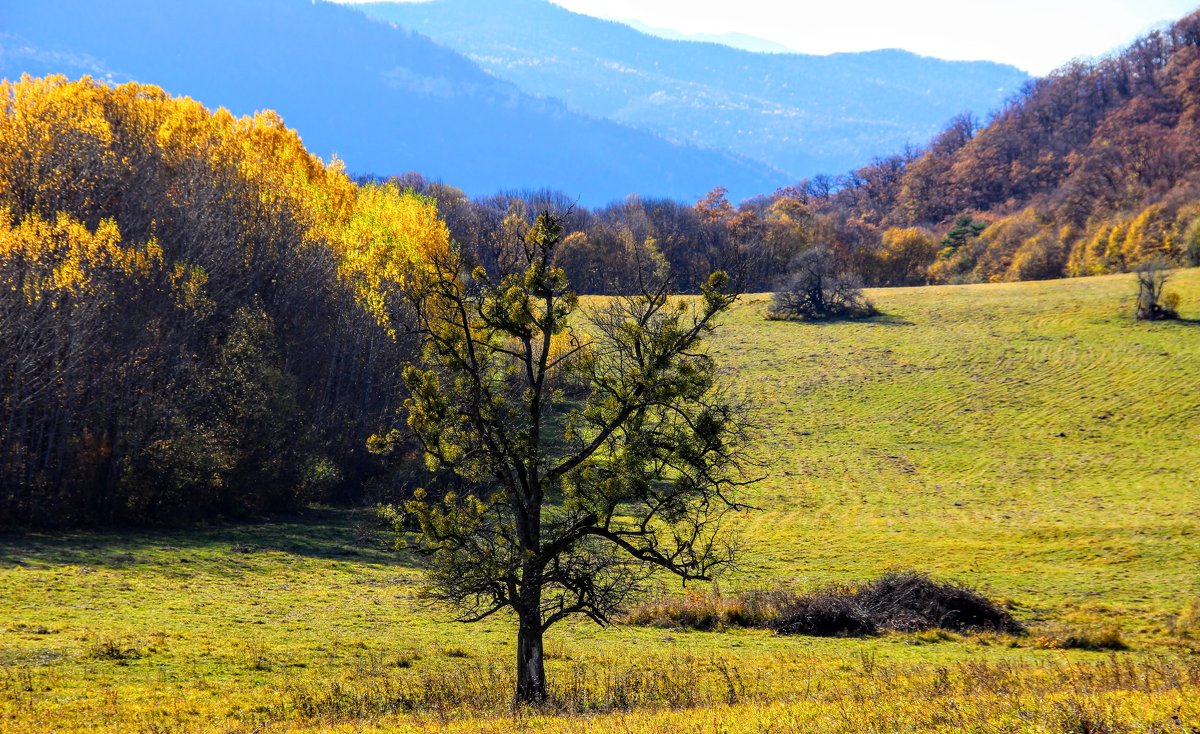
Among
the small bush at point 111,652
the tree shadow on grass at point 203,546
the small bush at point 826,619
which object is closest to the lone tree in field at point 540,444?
the small bush at point 111,652

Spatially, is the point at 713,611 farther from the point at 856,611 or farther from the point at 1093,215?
the point at 1093,215

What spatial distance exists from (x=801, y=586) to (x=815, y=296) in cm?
6898

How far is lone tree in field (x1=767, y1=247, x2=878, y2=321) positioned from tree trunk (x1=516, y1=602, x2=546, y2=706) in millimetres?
83633

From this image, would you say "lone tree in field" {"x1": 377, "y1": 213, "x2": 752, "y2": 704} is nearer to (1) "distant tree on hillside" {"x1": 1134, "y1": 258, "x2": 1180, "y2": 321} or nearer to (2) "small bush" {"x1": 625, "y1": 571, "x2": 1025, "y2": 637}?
(2) "small bush" {"x1": 625, "y1": 571, "x2": 1025, "y2": 637}

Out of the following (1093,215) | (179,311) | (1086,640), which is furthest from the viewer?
(1093,215)

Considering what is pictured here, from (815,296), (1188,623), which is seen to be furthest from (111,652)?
(815,296)

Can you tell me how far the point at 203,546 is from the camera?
124ft

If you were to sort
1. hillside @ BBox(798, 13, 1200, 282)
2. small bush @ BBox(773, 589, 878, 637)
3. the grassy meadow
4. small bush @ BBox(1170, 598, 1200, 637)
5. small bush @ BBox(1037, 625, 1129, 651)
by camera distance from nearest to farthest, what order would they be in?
the grassy meadow → small bush @ BBox(1037, 625, 1129, 651) → small bush @ BBox(1170, 598, 1200, 637) → small bush @ BBox(773, 589, 878, 637) → hillside @ BBox(798, 13, 1200, 282)

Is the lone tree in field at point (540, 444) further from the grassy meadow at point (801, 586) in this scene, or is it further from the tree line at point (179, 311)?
the tree line at point (179, 311)

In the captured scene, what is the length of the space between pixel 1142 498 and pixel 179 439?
159ft

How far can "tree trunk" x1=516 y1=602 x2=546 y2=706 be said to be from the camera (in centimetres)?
1825

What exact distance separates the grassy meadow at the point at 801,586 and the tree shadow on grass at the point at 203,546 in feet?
0.65

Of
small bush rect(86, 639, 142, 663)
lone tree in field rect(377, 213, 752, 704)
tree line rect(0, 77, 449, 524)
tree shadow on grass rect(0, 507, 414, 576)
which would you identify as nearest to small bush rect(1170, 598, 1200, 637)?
lone tree in field rect(377, 213, 752, 704)

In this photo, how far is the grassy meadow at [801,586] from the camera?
16609 millimetres
